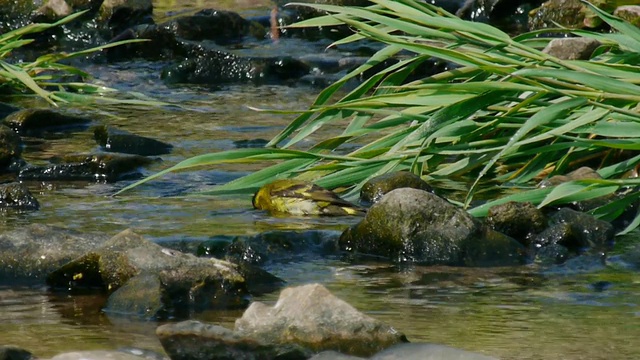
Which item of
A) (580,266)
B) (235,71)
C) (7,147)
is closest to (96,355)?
(580,266)

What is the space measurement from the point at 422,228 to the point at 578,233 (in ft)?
1.80

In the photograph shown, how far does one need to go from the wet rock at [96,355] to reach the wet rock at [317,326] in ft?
0.85

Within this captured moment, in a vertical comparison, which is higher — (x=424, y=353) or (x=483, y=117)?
(x=483, y=117)

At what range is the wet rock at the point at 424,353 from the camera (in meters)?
2.91

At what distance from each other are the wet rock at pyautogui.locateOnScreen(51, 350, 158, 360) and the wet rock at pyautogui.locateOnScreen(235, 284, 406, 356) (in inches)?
10.2

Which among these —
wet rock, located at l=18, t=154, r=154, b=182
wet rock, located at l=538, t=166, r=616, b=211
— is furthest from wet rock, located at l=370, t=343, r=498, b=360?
wet rock, located at l=18, t=154, r=154, b=182

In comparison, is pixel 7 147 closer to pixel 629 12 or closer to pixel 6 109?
pixel 6 109

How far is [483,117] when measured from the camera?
197 inches

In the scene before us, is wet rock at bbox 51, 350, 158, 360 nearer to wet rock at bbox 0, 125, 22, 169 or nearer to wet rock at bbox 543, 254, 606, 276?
wet rock at bbox 543, 254, 606, 276

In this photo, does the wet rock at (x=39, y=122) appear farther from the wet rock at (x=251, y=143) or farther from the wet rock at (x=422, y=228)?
the wet rock at (x=422, y=228)

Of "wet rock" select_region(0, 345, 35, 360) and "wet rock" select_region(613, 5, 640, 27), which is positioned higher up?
"wet rock" select_region(613, 5, 640, 27)

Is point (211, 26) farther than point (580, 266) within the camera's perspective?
Yes

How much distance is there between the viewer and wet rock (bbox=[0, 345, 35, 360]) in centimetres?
287

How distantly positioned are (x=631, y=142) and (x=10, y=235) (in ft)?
6.97
